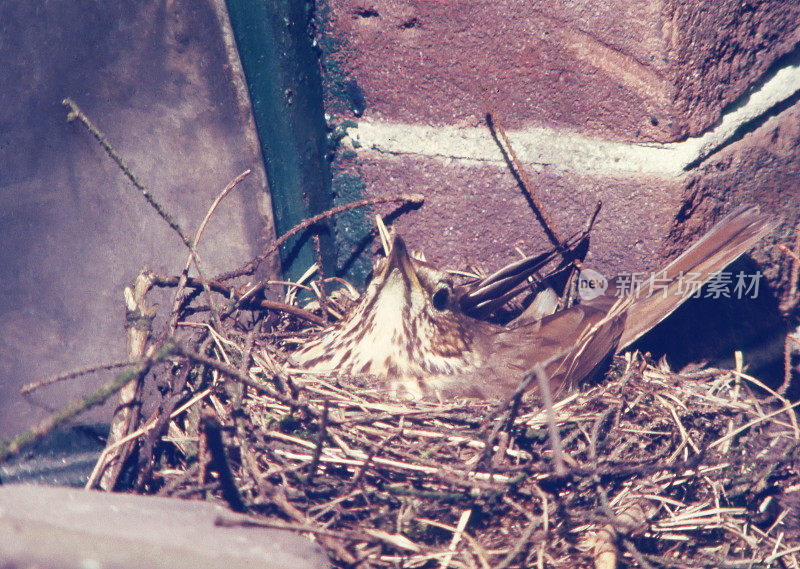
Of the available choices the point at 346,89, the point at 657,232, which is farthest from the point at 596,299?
the point at 346,89

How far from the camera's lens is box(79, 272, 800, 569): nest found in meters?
1.09

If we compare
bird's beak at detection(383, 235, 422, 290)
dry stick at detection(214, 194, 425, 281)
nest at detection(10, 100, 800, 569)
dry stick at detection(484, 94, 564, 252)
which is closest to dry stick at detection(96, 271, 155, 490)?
nest at detection(10, 100, 800, 569)

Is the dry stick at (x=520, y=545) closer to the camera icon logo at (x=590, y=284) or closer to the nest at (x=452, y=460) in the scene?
the nest at (x=452, y=460)

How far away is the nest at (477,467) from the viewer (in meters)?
1.09

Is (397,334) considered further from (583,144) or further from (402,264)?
(583,144)

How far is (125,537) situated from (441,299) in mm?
1047

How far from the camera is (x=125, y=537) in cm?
72

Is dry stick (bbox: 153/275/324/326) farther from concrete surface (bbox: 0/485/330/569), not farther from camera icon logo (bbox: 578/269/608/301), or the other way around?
camera icon logo (bbox: 578/269/608/301)

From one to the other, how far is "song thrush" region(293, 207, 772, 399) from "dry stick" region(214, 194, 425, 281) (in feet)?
0.58

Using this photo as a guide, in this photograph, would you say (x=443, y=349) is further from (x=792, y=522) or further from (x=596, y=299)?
(x=792, y=522)

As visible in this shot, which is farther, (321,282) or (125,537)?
(321,282)

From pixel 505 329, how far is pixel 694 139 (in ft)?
2.42

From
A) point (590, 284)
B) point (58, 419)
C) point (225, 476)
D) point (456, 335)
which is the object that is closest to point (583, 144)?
point (590, 284)

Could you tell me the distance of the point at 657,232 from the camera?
1415 mm
